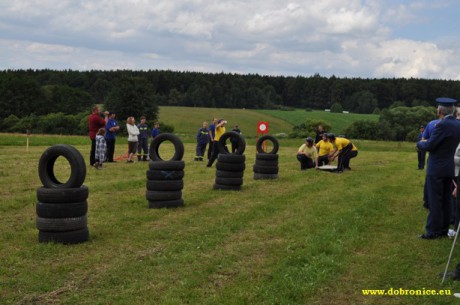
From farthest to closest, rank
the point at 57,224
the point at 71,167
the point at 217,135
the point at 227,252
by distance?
the point at 217,135, the point at 71,167, the point at 57,224, the point at 227,252

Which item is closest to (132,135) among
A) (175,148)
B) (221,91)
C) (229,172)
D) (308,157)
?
(308,157)

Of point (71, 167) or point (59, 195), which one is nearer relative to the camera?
point (59, 195)

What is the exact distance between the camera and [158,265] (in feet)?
22.2

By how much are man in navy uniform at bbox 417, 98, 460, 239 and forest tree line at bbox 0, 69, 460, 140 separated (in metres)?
81.6

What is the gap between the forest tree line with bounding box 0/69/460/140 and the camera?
8681 centimetres

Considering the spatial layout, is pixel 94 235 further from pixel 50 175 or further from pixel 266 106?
pixel 266 106

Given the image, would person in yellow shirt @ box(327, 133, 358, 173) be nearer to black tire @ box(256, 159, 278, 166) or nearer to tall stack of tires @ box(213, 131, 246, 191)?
black tire @ box(256, 159, 278, 166)

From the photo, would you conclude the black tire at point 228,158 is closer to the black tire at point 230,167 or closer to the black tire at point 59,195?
the black tire at point 230,167

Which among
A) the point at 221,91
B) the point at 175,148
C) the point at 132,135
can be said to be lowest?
the point at 132,135

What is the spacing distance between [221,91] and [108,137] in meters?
97.7

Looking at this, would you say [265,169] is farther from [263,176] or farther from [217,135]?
[217,135]

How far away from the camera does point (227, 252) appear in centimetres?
746

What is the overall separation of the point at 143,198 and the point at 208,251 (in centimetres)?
475

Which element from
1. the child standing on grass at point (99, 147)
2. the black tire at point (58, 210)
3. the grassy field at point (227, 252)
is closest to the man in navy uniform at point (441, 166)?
the grassy field at point (227, 252)
